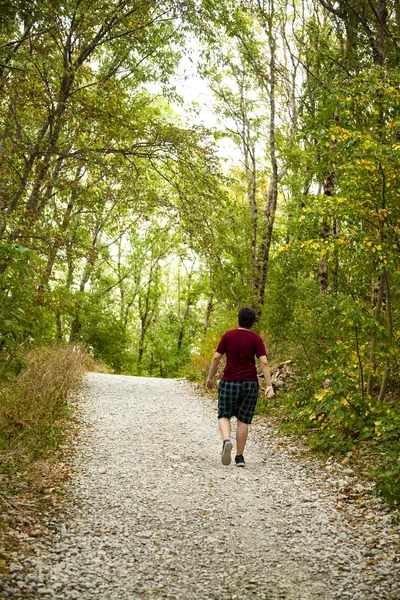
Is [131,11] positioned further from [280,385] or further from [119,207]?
[280,385]

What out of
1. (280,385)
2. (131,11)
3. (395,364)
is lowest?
(280,385)

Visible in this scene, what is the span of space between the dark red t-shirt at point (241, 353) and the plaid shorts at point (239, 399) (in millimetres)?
78

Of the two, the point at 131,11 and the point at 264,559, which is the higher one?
the point at 131,11

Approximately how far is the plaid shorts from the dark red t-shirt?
3.1 inches

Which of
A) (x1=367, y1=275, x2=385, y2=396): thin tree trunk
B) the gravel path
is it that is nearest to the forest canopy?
(x1=367, y1=275, x2=385, y2=396): thin tree trunk

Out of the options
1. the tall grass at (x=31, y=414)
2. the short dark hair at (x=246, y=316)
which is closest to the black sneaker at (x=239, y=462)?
the short dark hair at (x=246, y=316)

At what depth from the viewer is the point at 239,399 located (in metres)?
6.54

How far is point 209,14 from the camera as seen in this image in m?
10.5

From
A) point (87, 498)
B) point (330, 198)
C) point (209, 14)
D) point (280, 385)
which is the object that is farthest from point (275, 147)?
point (87, 498)

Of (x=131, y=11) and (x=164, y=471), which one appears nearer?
(x=164, y=471)

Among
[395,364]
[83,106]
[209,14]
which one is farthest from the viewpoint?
[209,14]

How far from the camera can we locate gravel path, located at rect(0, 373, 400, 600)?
3.43 metres

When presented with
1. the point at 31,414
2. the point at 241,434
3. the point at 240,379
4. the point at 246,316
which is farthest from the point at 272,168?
the point at 31,414

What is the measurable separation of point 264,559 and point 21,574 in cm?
179
